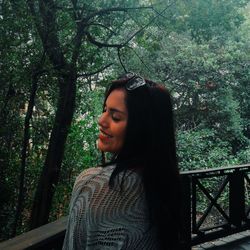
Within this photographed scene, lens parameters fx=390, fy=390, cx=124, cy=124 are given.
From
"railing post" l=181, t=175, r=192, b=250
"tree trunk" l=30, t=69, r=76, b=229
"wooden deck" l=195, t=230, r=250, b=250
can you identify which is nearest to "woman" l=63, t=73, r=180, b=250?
"railing post" l=181, t=175, r=192, b=250

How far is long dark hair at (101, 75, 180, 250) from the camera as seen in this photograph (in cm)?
110

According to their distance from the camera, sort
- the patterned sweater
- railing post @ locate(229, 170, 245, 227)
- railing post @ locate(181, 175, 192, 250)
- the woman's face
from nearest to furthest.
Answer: the patterned sweater → the woman's face → railing post @ locate(181, 175, 192, 250) → railing post @ locate(229, 170, 245, 227)

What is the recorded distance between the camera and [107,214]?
3.28 ft

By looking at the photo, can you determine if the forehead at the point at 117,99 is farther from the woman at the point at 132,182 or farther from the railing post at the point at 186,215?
the railing post at the point at 186,215

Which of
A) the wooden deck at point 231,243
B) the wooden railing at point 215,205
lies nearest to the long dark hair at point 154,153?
the wooden railing at point 215,205

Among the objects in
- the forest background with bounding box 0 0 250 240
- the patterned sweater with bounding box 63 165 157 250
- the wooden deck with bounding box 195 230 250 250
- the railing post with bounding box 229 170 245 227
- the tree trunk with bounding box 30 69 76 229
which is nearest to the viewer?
the patterned sweater with bounding box 63 165 157 250

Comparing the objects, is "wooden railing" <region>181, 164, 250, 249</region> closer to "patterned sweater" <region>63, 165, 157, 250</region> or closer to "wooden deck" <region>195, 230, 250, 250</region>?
"wooden deck" <region>195, 230, 250, 250</region>

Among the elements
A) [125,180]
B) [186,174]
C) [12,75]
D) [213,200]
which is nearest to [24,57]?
[12,75]

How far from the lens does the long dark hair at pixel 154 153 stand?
1.10 m

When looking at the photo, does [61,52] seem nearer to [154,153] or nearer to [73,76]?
[73,76]

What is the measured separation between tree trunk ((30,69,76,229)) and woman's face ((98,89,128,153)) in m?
4.29

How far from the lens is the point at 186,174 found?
14.1 ft

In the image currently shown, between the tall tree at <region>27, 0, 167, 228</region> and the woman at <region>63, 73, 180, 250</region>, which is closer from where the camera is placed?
the woman at <region>63, 73, 180, 250</region>

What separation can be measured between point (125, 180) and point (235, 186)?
14.2ft
